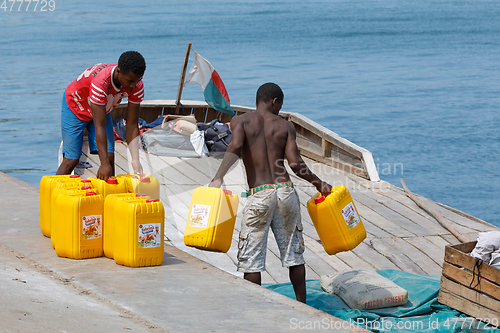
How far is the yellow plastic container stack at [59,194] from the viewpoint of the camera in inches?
184

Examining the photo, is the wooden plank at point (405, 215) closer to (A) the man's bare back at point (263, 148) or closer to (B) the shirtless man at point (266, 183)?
(B) the shirtless man at point (266, 183)

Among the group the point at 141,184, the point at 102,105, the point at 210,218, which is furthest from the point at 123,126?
the point at 210,218

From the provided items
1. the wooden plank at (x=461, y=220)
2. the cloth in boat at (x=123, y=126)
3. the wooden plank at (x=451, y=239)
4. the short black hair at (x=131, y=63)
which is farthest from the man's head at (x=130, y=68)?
the cloth in boat at (x=123, y=126)

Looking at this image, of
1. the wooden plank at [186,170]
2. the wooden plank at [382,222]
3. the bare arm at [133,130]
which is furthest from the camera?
the wooden plank at [186,170]

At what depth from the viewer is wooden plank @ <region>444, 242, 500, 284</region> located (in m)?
4.52

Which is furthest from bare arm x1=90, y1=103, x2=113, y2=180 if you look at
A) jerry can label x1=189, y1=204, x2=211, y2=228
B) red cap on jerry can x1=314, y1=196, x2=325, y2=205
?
red cap on jerry can x1=314, y1=196, x2=325, y2=205

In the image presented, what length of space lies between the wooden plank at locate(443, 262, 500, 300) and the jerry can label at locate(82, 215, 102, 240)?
298 cm

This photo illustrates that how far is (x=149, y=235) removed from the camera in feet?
14.7

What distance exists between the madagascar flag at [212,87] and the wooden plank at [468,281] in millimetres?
6970

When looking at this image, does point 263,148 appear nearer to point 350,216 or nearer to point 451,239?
point 350,216

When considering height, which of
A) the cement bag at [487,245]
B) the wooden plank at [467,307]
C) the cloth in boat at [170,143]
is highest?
the cloth in boat at [170,143]

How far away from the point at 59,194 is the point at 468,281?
11.4 ft

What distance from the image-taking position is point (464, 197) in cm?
1777

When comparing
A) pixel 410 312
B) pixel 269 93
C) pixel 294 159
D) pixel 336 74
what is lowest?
pixel 410 312
